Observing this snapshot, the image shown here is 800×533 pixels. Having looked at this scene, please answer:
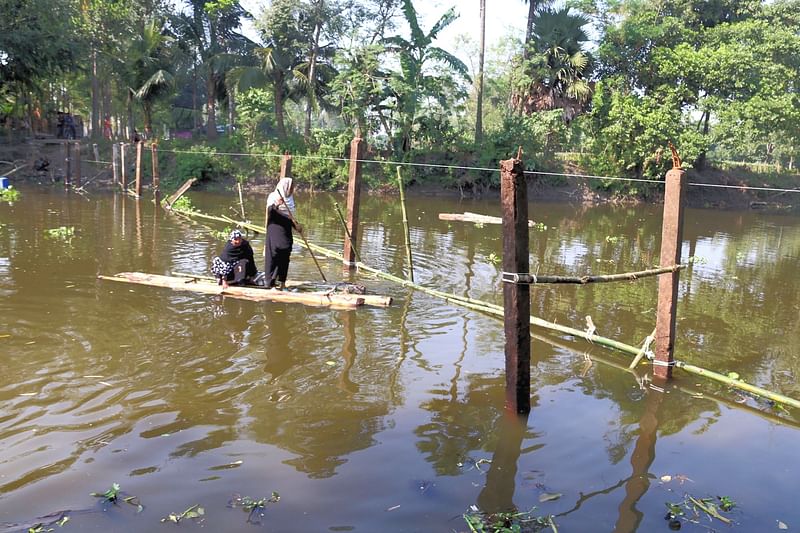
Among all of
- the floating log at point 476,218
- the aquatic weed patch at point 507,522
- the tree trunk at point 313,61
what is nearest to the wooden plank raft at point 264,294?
the aquatic weed patch at point 507,522

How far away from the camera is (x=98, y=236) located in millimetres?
12266

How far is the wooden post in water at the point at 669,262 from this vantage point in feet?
17.4

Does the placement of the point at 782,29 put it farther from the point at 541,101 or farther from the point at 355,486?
the point at 355,486

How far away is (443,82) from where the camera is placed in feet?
88.2

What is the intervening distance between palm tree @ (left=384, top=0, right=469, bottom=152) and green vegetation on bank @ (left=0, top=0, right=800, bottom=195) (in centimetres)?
6

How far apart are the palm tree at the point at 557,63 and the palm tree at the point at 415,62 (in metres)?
3.58

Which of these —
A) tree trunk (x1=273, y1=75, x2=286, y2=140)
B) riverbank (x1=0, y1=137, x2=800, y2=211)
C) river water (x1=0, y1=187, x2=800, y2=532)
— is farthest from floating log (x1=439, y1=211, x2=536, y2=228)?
tree trunk (x1=273, y1=75, x2=286, y2=140)

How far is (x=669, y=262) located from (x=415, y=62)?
22730mm

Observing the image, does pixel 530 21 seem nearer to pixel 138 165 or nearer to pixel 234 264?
pixel 138 165

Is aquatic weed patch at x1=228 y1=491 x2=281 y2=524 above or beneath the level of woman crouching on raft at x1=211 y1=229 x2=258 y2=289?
beneath

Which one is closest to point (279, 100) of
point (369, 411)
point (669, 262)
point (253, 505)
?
point (669, 262)

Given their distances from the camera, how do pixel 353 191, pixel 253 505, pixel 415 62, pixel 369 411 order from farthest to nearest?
pixel 415 62 < pixel 353 191 < pixel 369 411 < pixel 253 505

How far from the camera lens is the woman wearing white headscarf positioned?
25.7ft

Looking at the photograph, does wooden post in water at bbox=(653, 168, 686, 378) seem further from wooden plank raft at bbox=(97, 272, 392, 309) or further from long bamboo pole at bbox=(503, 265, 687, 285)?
wooden plank raft at bbox=(97, 272, 392, 309)
